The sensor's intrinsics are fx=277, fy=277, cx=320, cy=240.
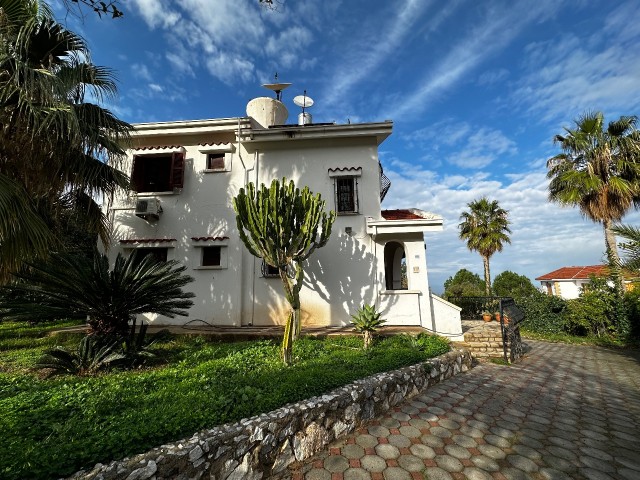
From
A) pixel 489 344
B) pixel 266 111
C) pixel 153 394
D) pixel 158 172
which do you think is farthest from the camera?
pixel 266 111

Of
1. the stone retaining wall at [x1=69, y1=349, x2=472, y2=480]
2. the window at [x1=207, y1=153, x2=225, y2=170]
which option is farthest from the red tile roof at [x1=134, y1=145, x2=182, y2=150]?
the stone retaining wall at [x1=69, y1=349, x2=472, y2=480]

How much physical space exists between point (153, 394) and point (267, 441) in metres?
1.78

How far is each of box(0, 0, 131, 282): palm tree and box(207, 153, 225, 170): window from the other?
12.1 feet

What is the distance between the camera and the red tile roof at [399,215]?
10.2m

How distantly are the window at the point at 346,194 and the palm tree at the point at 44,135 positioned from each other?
21.9ft

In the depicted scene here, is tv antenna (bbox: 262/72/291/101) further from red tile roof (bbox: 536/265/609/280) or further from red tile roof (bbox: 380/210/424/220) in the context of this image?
red tile roof (bbox: 536/265/609/280)

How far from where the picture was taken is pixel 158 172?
11.1m

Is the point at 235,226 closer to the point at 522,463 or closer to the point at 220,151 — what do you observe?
the point at 220,151

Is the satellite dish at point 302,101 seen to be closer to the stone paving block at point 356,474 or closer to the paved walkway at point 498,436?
the paved walkway at point 498,436

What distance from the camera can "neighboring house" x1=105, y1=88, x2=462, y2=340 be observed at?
9.56 metres

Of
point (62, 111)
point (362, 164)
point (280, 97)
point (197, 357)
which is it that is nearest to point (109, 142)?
point (62, 111)

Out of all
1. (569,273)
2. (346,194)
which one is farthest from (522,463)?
(569,273)

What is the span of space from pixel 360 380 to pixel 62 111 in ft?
23.8

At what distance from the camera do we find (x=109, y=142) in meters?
Answer: 6.84
